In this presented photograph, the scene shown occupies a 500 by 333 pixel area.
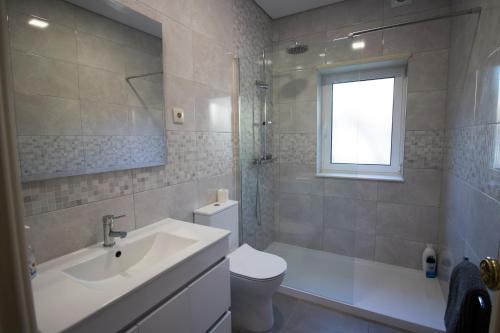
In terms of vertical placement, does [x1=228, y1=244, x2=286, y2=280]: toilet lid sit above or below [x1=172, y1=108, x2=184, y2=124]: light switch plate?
below

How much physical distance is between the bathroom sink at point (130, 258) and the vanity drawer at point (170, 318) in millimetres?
202

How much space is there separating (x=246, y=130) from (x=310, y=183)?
2.85ft

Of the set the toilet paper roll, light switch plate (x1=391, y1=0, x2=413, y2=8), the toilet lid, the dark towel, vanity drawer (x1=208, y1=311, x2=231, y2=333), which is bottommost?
vanity drawer (x1=208, y1=311, x2=231, y2=333)

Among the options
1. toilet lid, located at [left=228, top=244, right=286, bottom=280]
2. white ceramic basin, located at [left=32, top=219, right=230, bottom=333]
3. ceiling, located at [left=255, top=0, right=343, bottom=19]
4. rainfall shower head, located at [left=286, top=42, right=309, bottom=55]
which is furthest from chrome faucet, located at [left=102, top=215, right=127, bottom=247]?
ceiling, located at [left=255, top=0, right=343, bottom=19]

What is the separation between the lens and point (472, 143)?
1.46m

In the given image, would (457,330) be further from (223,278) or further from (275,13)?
(275,13)

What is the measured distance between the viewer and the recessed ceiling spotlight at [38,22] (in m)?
1.02

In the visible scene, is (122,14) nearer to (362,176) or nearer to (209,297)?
(209,297)

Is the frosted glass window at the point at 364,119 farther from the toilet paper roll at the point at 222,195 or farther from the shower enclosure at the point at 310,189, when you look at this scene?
the toilet paper roll at the point at 222,195

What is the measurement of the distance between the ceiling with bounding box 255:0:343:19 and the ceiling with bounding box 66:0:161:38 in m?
1.45

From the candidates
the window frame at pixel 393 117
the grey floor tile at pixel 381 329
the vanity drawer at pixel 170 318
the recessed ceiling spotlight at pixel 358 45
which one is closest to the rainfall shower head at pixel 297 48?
the window frame at pixel 393 117

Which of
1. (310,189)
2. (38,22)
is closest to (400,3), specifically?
(310,189)

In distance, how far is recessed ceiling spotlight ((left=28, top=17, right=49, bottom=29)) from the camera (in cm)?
102

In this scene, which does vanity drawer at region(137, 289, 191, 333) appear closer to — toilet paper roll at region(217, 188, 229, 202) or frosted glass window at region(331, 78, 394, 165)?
toilet paper roll at region(217, 188, 229, 202)
